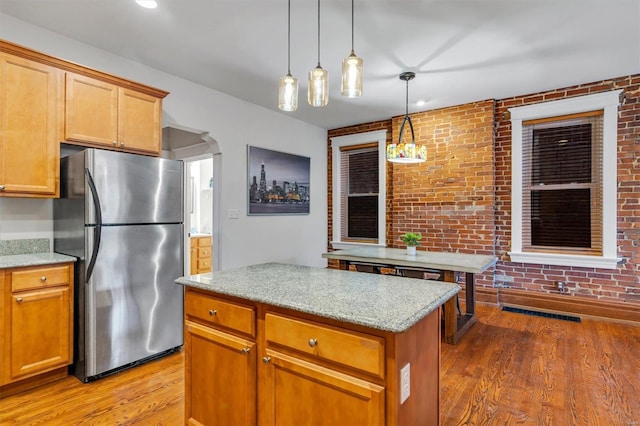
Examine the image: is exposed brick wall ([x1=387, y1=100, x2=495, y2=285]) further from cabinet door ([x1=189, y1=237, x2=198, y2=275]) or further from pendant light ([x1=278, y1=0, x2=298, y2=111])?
cabinet door ([x1=189, y1=237, x2=198, y2=275])

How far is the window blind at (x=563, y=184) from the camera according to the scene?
3787 mm

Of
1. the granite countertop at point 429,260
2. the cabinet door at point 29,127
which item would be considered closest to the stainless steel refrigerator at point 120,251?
the cabinet door at point 29,127

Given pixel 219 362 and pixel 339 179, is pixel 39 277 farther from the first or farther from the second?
pixel 339 179

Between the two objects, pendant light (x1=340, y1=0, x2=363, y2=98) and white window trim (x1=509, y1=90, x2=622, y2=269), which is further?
white window trim (x1=509, y1=90, x2=622, y2=269)

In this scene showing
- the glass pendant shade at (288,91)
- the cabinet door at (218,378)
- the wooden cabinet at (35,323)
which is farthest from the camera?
the wooden cabinet at (35,323)

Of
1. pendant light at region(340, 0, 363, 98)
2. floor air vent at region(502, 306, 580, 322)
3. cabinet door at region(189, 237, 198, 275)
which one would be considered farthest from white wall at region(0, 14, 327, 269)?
floor air vent at region(502, 306, 580, 322)

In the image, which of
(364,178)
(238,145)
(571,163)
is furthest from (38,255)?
(571,163)

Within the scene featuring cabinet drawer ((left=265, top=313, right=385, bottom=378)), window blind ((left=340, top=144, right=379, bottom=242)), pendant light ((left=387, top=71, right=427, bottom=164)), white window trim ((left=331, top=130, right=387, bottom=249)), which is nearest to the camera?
cabinet drawer ((left=265, top=313, right=385, bottom=378))

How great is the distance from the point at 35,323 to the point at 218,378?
5.11 feet

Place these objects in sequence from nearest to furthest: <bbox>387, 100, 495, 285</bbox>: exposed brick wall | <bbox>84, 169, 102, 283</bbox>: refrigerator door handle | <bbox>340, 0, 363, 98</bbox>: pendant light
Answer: <bbox>340, 0, 363, 98</bbox>: pendant light → <bbox>84, 169, 102, 283</bbox>: refrigerator door handle → <bbox>387, 100, 495, 285</bbox>: exposed brick wall

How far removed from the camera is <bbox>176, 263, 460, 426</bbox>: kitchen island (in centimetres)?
117

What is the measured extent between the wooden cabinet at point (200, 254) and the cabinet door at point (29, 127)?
321cm

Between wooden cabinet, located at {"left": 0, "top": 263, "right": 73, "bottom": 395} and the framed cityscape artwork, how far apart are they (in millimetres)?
2219

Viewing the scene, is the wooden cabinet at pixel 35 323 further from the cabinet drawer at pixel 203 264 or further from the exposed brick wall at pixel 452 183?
the exposed brick wall at pixel 452 183
